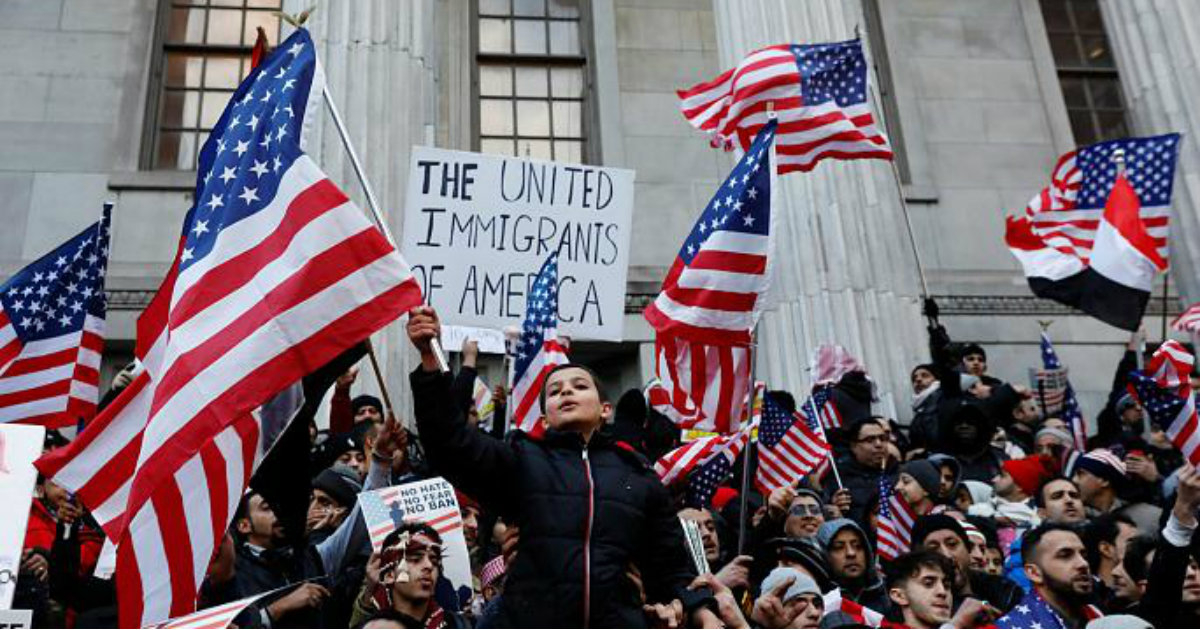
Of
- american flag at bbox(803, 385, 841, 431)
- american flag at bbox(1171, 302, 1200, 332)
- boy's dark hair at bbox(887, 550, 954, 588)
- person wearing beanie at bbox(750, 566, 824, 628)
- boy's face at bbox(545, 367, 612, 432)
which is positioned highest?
american flag at bbox(1171, 302, 1200, 332)

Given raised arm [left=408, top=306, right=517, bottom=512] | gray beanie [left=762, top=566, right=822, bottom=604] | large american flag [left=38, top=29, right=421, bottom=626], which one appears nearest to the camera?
raised arm [left=408, top=306, right=517, bottom=512]

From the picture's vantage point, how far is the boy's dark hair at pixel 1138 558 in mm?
6277

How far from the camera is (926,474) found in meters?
8.05

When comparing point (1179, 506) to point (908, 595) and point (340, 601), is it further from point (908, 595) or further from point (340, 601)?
point (340, 601)

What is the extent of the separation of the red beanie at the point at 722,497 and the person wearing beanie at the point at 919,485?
1089 mm

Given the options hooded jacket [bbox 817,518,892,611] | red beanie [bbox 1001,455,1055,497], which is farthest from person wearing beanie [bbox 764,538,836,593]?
red beanie [bbox 1001,455,1055,497]

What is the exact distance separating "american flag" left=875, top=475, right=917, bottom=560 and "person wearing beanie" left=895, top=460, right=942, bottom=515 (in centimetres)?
11

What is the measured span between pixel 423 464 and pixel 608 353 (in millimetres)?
7566

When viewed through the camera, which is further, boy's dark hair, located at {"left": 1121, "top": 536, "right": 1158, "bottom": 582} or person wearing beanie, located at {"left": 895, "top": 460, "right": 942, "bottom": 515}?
person wearing beanie, located at {"left": 895, "top": 460, "right": 942, "bottom": 515}

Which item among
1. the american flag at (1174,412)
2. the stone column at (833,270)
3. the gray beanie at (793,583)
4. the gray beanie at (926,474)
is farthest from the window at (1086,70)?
the gray beanie at (793,583)

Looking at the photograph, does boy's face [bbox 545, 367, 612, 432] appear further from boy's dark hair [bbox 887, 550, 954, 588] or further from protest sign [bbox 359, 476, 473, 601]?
boy's dark hair [bbox 887, 550, 954, 588]

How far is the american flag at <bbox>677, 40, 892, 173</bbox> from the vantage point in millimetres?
9062

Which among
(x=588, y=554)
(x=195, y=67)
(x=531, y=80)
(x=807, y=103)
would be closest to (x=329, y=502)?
(x=588, y=554)

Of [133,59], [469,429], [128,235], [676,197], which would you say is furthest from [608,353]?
[469,429]
